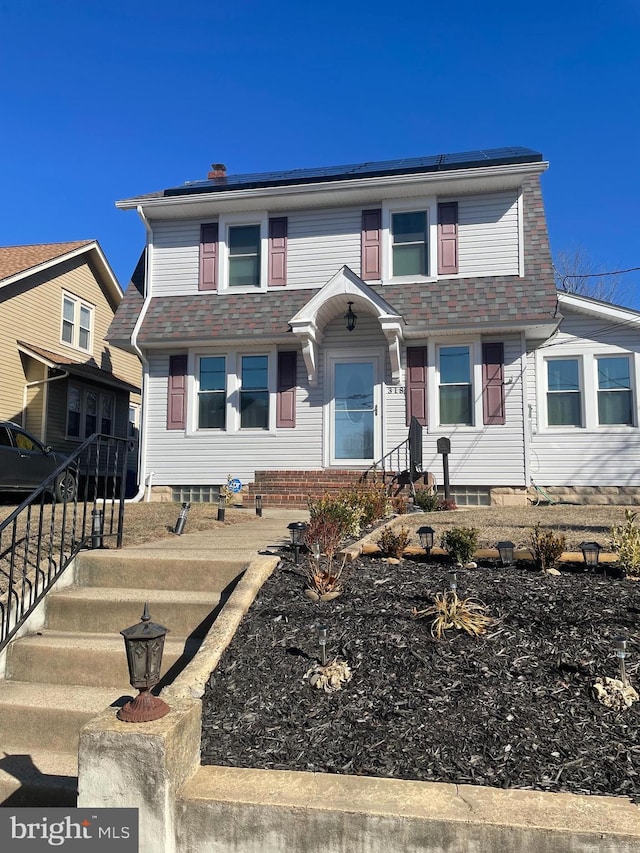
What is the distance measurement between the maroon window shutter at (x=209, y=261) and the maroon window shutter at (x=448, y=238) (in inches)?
190

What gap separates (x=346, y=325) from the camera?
12.7m

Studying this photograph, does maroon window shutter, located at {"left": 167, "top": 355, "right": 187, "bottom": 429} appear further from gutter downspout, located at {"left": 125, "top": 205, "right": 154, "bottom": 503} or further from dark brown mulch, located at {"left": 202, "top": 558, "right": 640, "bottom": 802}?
dark brown mulch, located at {"left": 202, "top": 558, "right": 640, "bottom": 802}

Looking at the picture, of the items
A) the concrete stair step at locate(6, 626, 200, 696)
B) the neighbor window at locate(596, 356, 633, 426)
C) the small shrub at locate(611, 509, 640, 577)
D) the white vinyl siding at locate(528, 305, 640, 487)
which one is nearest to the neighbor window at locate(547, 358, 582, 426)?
the white vinyl siding at locate(528, 305, 640, 487)

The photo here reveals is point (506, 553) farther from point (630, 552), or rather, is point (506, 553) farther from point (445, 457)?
point (445, 457)

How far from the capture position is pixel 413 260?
1289 centimetres

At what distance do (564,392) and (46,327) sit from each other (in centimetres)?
1466

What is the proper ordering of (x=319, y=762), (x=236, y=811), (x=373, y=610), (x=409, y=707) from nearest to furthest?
(x=236, y=811) < (x=319, y=762) < (x=409, y=707) < (x=373, y=610)

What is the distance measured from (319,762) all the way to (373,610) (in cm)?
135

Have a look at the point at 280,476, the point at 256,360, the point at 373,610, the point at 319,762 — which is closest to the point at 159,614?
the point at 373,610

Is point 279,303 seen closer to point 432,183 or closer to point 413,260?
point 413,260

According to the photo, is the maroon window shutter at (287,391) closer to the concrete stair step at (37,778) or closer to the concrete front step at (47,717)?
the concrete front step at (47,717)

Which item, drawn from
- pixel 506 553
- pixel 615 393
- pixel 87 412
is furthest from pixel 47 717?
pixel 87 412

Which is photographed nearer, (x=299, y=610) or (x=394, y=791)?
(x=394, y=791)

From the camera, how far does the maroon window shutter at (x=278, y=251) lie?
43.7 feet
